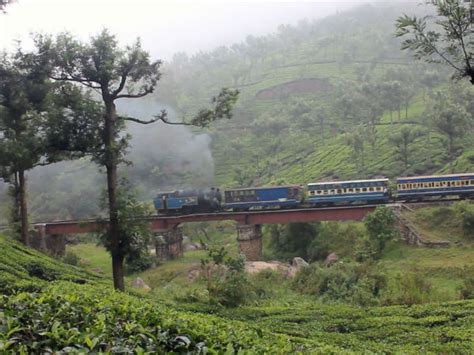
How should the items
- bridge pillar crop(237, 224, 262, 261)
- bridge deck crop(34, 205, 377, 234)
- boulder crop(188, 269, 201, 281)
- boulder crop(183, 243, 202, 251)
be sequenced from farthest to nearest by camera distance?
1. boulder crop(183, 243, 202, 251)
2. bridge pillar crop(237, 224, 262, 261)
3. bridge deck crop(34, 205, 377, 234)
4. boulder crop(188, 269, 201, 281)

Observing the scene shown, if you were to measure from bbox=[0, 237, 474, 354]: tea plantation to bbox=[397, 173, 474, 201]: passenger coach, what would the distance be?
23396mm

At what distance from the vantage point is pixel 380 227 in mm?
32969

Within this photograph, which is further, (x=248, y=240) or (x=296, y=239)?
(x=248, y=240)

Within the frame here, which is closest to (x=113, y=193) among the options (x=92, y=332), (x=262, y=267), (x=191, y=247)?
(x=92, y=332)

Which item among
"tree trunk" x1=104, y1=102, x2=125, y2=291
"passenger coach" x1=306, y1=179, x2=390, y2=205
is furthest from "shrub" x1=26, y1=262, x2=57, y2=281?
"passenger coach" x1=306, y1=179, x2=390, y2=205

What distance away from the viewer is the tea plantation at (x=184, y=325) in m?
4.79

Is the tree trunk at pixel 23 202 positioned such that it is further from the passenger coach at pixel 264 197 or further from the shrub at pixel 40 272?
the passenger coach at pixel 264 197

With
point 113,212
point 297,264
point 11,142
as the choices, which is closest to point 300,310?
point 113,212

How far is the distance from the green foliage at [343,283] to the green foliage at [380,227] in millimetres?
6604

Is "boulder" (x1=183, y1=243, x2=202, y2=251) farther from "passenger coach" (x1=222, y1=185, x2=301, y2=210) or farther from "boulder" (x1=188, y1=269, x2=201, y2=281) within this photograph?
"boulder" (x1=188, y1=269, x2=201, y2=281)

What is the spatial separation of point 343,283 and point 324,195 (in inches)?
639

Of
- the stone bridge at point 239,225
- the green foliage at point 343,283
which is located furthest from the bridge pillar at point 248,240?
the green foliage at point 343,283

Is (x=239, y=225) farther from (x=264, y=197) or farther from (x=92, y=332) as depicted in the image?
(x=92, y=332)

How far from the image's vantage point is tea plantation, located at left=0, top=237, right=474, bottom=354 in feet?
15.7
